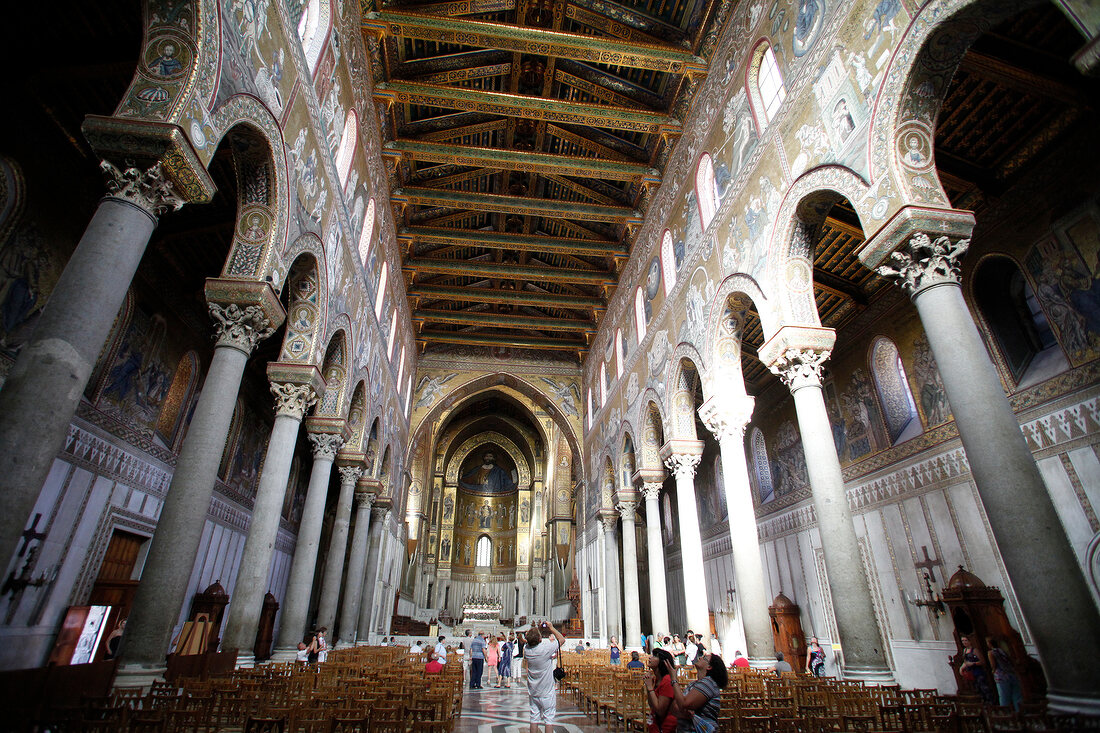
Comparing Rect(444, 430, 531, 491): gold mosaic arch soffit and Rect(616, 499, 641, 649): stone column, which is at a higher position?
Rect(444, 430, 531, 491): gold mosaic arch soffit

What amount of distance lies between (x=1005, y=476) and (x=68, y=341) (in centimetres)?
829

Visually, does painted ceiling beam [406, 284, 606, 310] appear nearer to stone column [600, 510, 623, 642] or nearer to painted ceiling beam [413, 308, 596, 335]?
painted ceiling beam [413, 308, 596, 335]

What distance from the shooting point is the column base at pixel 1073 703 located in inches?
162

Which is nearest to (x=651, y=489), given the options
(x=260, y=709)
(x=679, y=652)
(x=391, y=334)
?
(x=679, y=652)

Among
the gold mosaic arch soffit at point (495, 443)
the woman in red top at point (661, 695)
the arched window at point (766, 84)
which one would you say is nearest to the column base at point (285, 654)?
the woman in red top at point (661, 695)

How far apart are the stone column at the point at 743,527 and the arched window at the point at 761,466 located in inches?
291

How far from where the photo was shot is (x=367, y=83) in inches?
525

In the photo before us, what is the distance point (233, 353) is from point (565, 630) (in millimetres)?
20196

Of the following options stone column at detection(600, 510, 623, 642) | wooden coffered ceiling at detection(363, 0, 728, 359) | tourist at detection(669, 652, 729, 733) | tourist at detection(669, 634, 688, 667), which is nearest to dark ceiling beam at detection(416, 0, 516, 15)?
wooden coffered ceiling at detection(363, 0, 728, 359)

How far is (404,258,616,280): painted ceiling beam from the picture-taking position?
67.9 ft

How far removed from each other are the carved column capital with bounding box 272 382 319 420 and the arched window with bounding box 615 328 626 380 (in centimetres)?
1165

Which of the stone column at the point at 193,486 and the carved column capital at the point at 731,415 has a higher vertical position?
the carved column capital at the point at 731,415

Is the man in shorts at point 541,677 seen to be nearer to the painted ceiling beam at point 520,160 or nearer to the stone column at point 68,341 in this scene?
the stone column at point 68,341

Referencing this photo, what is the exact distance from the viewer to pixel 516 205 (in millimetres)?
17594
